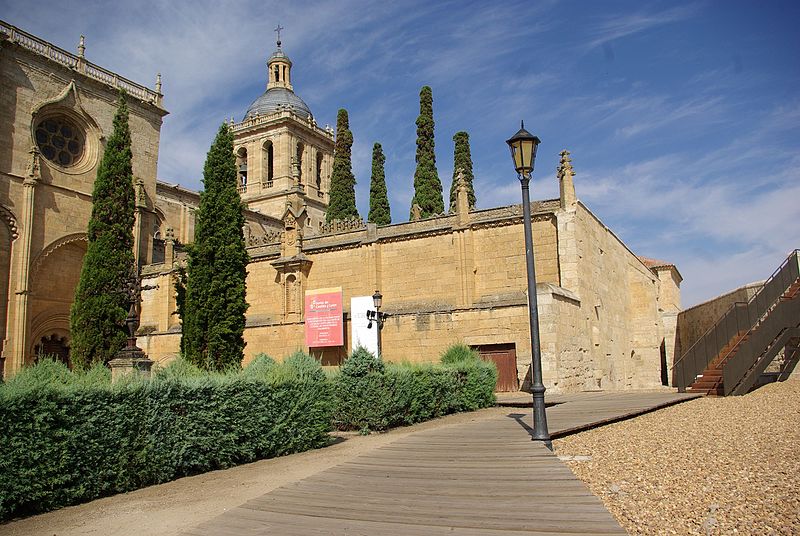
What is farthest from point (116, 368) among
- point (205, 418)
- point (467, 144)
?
point (467, 144)

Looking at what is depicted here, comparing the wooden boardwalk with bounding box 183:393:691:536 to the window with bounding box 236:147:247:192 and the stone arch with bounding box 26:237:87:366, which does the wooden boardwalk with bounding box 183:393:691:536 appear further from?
the window with bounding box 236:147:247:192

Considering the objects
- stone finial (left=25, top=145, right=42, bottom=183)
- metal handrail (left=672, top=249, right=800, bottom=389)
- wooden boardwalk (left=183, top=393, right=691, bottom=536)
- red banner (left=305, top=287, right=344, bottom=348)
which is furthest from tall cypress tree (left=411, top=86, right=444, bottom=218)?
wooden boardwalk (left=183, top=393, right=691, bottom=536)

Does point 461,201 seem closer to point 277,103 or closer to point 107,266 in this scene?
point 107,266

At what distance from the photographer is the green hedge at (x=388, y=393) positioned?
45.1ft

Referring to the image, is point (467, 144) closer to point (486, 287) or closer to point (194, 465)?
point (486, 287)

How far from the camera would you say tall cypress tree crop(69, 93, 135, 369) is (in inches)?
969

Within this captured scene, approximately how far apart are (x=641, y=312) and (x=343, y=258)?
16.4 metres

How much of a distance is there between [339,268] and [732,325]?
53.7 ft

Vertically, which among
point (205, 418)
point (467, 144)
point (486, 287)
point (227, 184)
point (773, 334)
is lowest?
point (205, 418)

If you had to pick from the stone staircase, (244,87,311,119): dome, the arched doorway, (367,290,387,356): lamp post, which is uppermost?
(244,87,311,119): dome

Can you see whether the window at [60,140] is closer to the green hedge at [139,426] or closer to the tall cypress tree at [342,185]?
the tall cypress tree at [342,185]

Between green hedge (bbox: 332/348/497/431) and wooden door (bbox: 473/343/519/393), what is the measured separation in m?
6.33

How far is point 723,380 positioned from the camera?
14.8 metres

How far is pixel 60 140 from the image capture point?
98.9 ft
